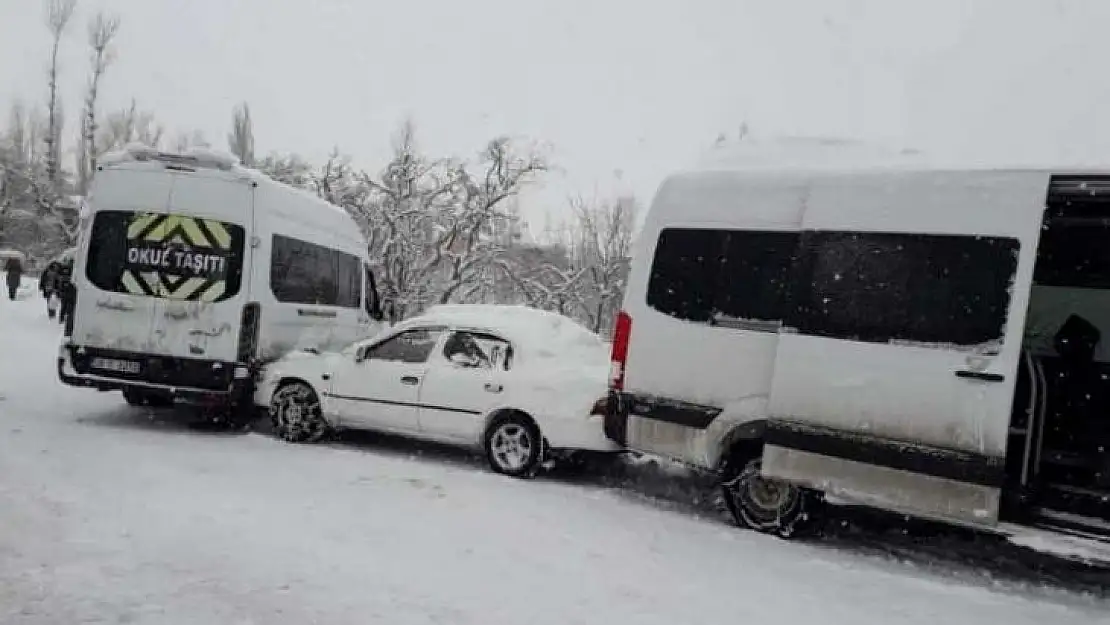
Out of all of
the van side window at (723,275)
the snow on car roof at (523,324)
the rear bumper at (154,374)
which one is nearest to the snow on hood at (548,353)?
the snow on car roof at (523,324)

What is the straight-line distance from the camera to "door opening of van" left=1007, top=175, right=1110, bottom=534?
18.5 ft

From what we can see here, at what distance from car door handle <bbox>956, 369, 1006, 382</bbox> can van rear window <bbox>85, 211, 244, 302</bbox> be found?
688 centimetres

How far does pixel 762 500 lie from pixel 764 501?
2 centimetres

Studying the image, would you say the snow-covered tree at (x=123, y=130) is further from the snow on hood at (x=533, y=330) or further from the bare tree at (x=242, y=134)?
the snow on hood at (x=533, y=330)

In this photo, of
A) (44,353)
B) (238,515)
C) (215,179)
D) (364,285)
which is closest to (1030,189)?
(238,515)

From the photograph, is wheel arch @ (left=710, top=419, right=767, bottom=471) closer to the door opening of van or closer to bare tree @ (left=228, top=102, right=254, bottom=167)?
the door opening of van

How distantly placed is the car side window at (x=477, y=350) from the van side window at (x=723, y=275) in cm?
182

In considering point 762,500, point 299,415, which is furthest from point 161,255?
point 762,500

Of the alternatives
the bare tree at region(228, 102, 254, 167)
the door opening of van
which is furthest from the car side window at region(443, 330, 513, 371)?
the bare tree at region(228, 102, 254, 167)

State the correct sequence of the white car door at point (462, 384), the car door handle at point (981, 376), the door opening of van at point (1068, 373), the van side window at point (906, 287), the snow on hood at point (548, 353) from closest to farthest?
1. the car door handle at point (981, 376)
2. the van side window at point (906, 287)
3. the door opening of van at point (1068, 373)
4. the snow on hood at point (548, 353)
5. the white car door at point (462, 384)

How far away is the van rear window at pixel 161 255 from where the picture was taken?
8844 mm

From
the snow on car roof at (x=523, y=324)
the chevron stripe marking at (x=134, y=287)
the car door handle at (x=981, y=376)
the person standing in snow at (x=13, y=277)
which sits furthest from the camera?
the person standing in snow at (x=13, y=277)

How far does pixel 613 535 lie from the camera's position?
6.07 meters

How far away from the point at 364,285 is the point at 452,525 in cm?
745
